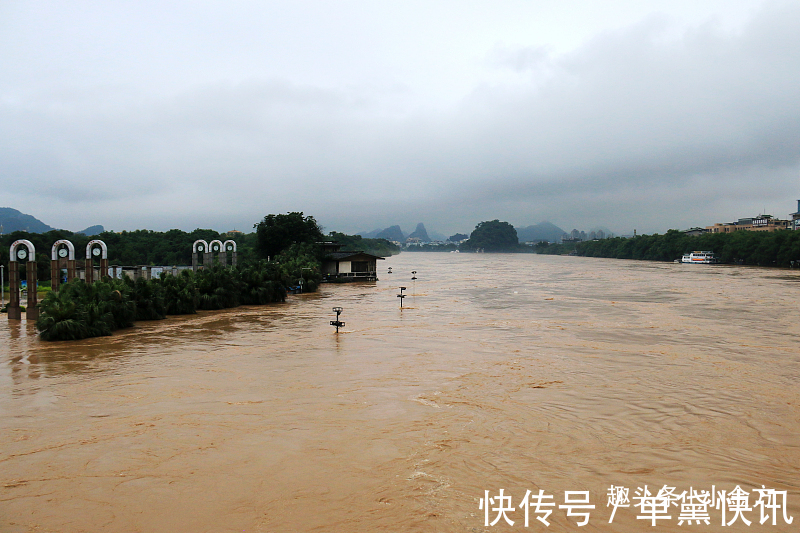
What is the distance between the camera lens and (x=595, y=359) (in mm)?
13867

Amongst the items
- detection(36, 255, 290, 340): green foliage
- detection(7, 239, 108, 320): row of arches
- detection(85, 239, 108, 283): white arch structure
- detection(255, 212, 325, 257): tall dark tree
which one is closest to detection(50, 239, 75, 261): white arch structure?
detection(7, 239, 108, 320): row of arches

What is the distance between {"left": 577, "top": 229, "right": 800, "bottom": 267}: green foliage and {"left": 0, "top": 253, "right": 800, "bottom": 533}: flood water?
221 feet

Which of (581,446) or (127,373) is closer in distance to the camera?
(581,446)

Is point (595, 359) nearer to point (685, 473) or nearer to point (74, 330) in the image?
point (685, 473)

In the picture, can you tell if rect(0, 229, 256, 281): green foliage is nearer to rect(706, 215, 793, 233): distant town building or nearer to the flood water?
the flood water

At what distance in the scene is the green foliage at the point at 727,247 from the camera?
232ft

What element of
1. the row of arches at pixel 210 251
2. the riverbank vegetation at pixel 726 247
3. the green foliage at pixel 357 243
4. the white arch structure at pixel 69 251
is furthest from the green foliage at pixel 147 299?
the riverbank vegetation at pixel 726 247

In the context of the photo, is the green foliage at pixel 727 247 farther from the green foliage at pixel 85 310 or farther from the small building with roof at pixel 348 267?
the green foliage at pixel 85 310

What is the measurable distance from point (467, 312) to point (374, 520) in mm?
20140

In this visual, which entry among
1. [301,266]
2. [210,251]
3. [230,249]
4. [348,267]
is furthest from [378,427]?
[348,267]

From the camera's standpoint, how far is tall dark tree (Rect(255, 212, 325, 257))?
52.9m

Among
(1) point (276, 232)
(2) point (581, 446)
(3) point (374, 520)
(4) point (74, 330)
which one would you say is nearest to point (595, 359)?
(2) point (581, 446)

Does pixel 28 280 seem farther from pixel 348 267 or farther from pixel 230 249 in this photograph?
pixel 348 267

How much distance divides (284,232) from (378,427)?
4674cm
